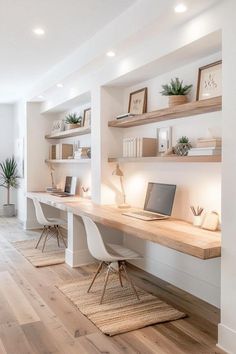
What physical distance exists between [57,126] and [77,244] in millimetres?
2750

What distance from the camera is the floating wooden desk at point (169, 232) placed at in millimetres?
2326

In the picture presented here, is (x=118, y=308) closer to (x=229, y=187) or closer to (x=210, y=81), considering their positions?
(x=229, y=187)

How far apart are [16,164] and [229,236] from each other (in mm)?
6055

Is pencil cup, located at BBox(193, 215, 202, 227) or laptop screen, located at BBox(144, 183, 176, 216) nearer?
pencil cup, located at BBox(193, 215, 202, 227)

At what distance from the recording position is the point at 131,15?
117 inches

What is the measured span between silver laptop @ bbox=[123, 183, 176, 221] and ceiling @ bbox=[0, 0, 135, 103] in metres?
1.70

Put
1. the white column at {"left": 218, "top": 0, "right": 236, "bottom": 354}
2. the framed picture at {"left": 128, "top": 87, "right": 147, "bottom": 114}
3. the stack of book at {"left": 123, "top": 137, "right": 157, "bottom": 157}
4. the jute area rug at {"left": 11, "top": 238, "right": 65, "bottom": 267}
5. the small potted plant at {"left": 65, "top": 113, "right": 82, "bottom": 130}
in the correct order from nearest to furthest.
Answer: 1. the white column at {"left": 218, "top": 0, "right": 236, "bottom": 354}
2. the stack of book at {"left": 123, "top": 137, "right": 157, "bottom": 157}
3. the framed picture at {"left": 128, "top": 87, "right": 147, "bottom": 114}
4. the jute area rug at {"left": 11, "top": 238, "right": 65, "bottom": 267}
5. the small potted plant at {"left": 65, "top": 113, "right": 82, "bottom": 130}

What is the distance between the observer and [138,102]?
400 cm

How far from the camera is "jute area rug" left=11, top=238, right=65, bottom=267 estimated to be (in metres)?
4.42

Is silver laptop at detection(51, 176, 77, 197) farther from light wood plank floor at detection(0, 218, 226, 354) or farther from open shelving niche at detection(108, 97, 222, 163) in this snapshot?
light wood plank floor at detection(0, 218, 226, 354)

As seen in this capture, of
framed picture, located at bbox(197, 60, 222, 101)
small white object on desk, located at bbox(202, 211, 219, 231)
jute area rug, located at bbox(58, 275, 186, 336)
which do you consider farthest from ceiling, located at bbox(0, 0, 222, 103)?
jute area rug, located at bbox(58, 275, 186, 336)

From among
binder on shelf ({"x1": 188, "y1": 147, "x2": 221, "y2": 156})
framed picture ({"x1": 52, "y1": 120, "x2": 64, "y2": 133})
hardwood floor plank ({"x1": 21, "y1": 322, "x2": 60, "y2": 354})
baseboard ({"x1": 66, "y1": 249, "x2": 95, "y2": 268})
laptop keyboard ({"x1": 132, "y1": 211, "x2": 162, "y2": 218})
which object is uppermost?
framed picture ({"x1": 52, "y1": 120, "x2": 64, "y2": 133})

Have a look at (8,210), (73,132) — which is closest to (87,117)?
(73,132)

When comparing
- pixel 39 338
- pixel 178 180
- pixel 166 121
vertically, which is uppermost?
pixel 166 121
